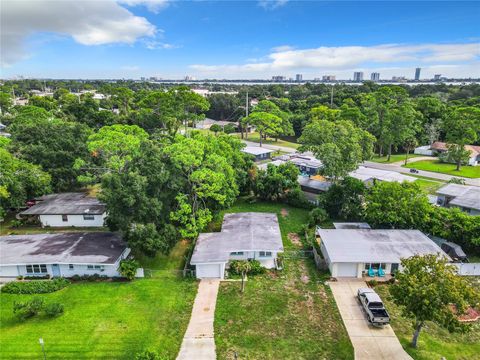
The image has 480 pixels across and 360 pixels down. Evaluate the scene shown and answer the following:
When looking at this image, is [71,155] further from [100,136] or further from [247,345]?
[247,345]

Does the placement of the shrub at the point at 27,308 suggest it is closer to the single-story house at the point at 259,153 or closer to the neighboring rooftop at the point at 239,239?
the neighboring rooftop at the point at 239,239

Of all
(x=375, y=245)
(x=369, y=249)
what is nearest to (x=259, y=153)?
(x=375, y=245)

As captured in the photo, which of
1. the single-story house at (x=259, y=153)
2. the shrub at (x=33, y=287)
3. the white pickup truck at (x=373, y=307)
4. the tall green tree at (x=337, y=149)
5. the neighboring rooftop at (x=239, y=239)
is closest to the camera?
the white pickup truck at (x=373, y=307)

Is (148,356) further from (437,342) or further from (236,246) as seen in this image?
(437,342)

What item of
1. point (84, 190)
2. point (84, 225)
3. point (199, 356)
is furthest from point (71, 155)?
point (199, 356)

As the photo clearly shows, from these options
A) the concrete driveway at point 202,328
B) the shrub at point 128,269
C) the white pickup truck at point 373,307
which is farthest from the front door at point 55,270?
the white pickup truck at point 373,307

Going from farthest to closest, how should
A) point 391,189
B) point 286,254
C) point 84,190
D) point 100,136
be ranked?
point 84,190 < point 100,136 < point 391,189 < point 286,254

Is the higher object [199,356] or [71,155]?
[71,155]
